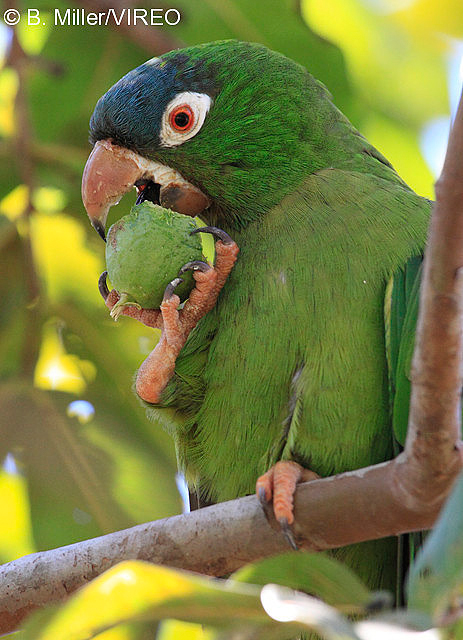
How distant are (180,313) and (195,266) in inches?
7.4

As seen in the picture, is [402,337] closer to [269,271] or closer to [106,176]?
[269,271]

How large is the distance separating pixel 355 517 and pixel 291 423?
557 millimetres

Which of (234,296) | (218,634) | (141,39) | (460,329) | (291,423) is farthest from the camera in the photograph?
(141,39)

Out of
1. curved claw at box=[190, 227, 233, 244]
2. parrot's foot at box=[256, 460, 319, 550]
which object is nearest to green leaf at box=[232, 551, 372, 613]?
parrot's foot at box=[256, 460, 319, 550]

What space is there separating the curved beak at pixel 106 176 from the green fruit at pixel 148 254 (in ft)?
0.83

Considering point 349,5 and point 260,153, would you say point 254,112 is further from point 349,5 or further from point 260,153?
point 349,5

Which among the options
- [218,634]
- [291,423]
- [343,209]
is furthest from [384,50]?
[218,634]

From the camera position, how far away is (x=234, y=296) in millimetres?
2639

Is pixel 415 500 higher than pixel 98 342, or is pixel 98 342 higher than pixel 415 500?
pixel 415 500

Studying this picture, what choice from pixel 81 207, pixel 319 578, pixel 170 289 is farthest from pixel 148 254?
pixel 319 578

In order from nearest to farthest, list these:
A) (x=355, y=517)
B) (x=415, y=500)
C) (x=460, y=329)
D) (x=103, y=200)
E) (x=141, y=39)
→ 1. (x=460, y=329)
2. (x=415, y=500)
3. (x=355, y=517)
4. (x=103, y=200)
5. (x=141, y=39)

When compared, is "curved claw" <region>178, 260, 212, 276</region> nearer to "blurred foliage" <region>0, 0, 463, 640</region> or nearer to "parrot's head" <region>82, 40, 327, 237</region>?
"parrot's head" <region>82, 40, 327, 237</region>

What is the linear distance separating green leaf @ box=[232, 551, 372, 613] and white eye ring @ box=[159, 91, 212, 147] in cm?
174

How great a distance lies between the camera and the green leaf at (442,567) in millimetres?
1177
